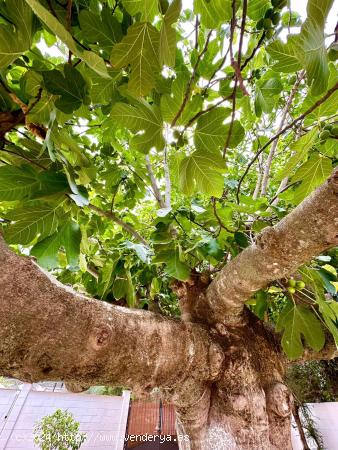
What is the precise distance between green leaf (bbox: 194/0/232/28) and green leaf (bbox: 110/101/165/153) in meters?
0.21

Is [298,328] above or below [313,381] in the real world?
below

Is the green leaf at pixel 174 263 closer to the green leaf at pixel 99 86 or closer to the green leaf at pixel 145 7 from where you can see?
the green leaf at pixel 99 86

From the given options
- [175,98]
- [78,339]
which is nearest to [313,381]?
[78,339]

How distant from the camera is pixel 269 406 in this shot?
1.07 meters

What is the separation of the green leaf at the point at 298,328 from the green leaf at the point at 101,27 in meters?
1.19

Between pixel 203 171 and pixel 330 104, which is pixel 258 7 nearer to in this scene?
pixel 330 104

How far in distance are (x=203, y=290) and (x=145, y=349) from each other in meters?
0.55

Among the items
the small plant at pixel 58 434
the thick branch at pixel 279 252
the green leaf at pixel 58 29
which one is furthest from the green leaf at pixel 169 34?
the small plant at pixel 58 434

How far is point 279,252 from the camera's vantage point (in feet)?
2.77

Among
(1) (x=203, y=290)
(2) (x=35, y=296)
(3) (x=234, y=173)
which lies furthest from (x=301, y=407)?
(2) (x=35, y=296)

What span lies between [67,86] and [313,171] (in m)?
0.72

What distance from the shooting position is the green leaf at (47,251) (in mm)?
818

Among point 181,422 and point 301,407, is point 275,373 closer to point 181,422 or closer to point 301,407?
point 181,422

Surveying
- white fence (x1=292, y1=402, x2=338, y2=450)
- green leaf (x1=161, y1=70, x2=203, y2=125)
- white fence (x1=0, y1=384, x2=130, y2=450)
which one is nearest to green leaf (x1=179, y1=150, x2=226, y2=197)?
green leaf (x1=161, y1=70, x2=203, y2=125)
